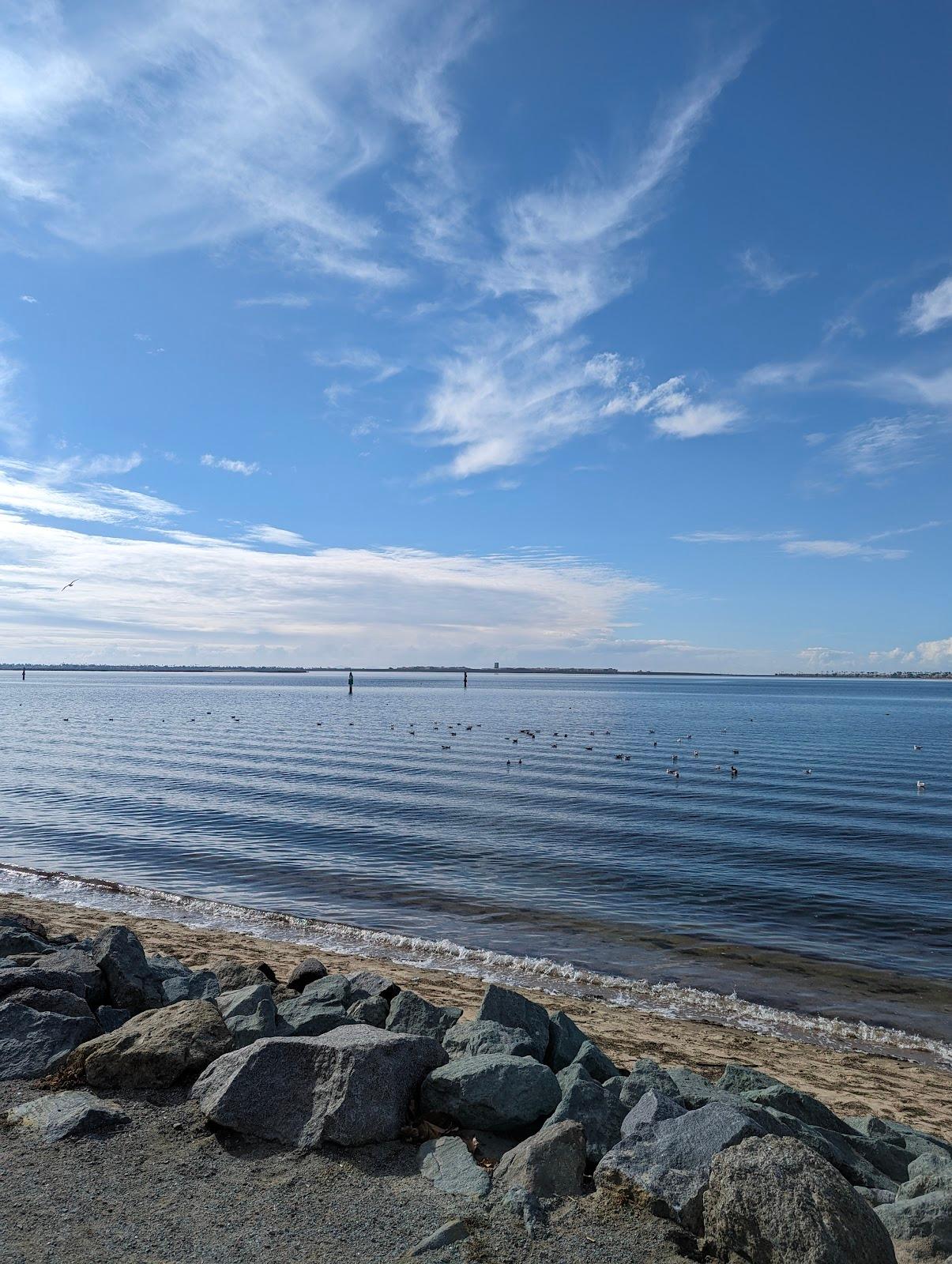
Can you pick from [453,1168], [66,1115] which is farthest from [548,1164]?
[66,1115]

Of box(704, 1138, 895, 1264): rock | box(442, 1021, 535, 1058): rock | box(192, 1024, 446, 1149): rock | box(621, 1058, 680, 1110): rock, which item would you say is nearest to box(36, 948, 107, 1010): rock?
box(192, 1024, 446, 1149): rock

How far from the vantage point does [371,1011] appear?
9.41 m

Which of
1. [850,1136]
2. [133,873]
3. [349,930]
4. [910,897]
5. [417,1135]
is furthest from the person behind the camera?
[133,873]

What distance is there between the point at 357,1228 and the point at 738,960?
493 inches

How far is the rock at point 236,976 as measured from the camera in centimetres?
1065

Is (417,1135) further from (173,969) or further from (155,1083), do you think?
(173,969)

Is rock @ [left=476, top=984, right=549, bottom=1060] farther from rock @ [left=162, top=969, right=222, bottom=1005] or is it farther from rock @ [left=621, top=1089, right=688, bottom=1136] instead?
rock @ [left=162, top=969, right=222, bottom=1005]

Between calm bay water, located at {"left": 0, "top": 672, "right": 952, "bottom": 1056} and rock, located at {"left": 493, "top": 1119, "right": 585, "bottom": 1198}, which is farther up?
rock, located at {"left": 493, "top": 1119, "right": 585, "bottom": 1198}

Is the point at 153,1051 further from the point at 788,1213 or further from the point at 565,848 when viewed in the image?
the point at 565,848

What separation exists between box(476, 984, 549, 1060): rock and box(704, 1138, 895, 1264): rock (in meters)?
3.72

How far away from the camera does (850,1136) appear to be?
7.82 metres

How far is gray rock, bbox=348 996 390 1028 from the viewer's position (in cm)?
930

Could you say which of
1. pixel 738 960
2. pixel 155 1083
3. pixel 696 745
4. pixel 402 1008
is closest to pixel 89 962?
pixel 155 1083

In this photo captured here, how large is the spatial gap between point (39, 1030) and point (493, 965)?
30.2ft
